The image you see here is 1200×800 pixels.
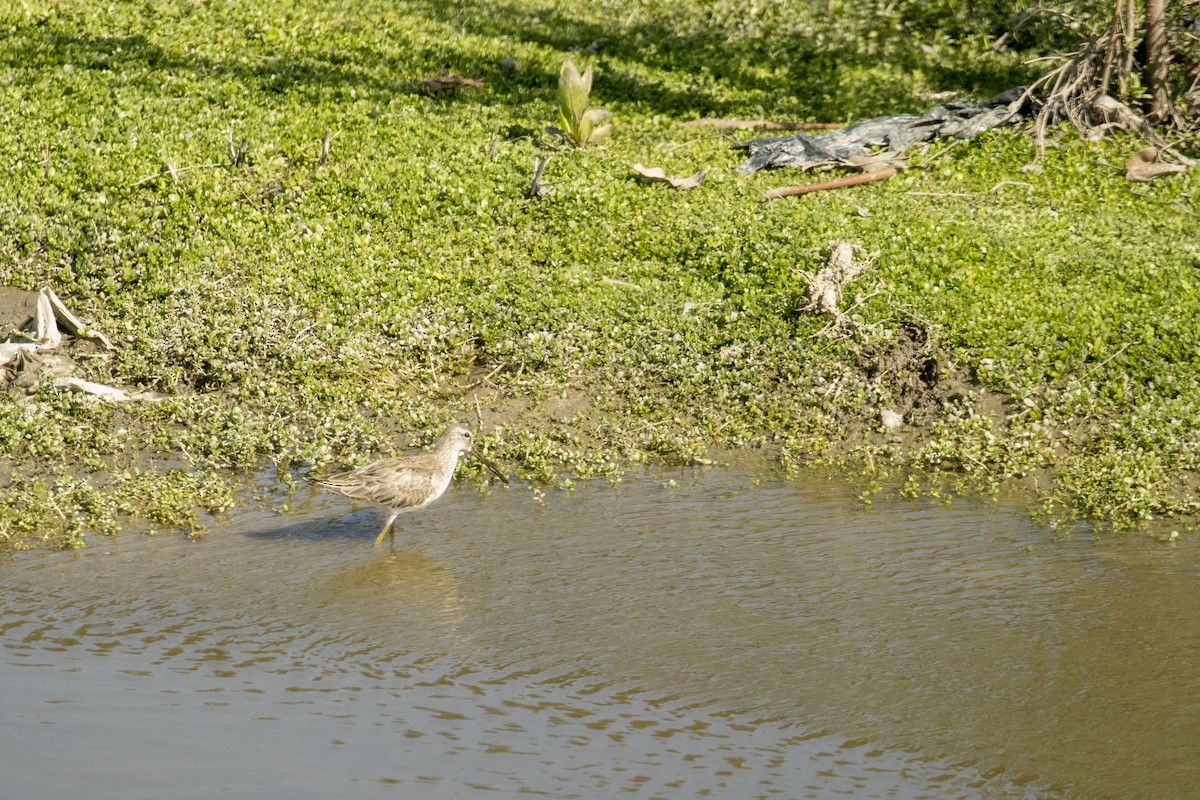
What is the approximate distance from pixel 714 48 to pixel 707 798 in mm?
14523

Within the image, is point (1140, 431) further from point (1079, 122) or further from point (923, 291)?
point (1079, 122)

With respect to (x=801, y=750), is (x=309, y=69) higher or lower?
higher

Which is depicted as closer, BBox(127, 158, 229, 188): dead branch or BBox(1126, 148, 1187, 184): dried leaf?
BBox(127, 158, 229, 188): dead branch

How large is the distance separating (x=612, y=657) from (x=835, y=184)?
7.83 metres

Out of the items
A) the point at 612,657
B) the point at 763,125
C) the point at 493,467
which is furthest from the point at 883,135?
the point at 612,657

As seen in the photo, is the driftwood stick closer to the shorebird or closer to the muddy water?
the muddy water

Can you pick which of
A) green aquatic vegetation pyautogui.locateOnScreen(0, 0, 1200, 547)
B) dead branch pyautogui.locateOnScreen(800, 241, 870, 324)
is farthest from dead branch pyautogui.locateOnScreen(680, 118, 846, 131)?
dead branch pyautogui.locateOnScreen(800, 241, 870, 324)

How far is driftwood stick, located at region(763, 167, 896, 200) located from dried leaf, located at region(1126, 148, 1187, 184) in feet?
7.42

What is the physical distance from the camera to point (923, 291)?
1103 centimetres

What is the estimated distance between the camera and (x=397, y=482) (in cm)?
859

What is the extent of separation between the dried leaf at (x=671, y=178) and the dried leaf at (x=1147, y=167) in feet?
13.5

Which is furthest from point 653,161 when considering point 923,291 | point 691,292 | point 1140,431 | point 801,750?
point 801,750

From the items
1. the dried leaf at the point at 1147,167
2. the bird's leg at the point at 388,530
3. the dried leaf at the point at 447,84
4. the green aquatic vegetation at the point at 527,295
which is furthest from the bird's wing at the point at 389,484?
the dried leaf at the point at 447,84

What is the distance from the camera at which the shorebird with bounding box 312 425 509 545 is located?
8.58 meters
